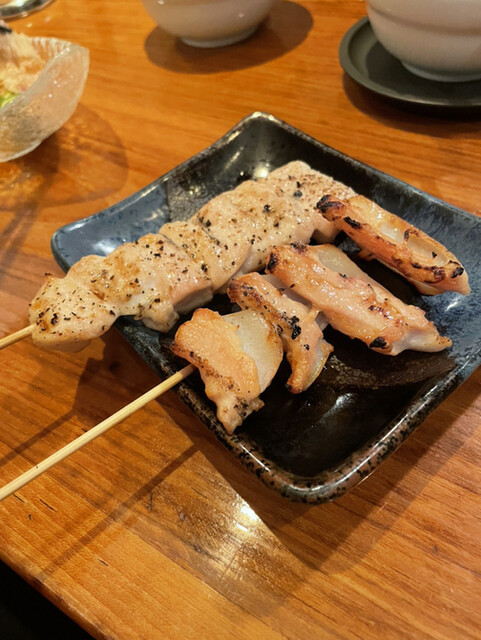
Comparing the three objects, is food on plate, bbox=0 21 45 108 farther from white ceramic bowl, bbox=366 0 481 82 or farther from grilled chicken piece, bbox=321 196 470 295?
grilled chicken piece, bbox=321 196 470 295

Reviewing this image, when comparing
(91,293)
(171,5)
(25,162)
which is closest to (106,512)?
(91,293)

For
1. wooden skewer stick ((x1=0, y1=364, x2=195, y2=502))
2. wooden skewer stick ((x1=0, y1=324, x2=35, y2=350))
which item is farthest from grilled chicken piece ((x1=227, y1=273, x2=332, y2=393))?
wooden skewer stick ((x1=0, y1=324, x2=35, y2=350))

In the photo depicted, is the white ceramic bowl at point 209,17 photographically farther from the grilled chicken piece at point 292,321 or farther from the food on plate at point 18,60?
the grilled chicken piece at point 292,321

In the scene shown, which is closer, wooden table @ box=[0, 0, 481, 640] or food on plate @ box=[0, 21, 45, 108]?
wooden table @ box=[0, 0, 481, 640]

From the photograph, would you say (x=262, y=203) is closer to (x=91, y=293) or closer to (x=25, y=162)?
(x=91, y=293)

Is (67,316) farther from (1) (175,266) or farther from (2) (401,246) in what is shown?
(2) (401,246)

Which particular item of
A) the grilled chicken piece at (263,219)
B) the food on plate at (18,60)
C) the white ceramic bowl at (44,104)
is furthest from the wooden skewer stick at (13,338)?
the food on plate at (18,60)
